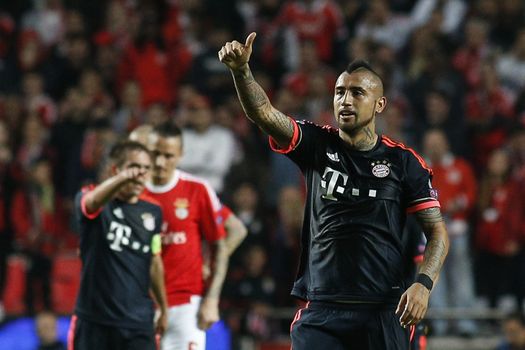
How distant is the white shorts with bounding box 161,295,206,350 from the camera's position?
7.15 m

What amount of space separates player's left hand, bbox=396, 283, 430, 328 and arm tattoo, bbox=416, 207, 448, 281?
202 mm

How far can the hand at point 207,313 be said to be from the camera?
281 inches

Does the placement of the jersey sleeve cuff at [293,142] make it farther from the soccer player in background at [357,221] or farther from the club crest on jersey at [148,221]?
the club crest on jersey at [148,221]

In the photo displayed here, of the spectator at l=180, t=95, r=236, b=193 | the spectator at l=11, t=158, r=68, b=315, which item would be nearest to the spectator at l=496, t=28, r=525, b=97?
the spectator at l=180, t=95, r=236, b=193

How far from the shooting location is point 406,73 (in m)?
13.1

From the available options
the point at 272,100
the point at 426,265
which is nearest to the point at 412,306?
the point at 426,265

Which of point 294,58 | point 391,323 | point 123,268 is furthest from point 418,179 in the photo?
point 294,58

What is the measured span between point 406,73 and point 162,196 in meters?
6.45

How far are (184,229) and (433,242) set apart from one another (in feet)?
7.66

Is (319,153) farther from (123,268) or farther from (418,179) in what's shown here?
(123,268)

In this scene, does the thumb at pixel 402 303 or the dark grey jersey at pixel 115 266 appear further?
the dark grey jersey at pixel 115 266

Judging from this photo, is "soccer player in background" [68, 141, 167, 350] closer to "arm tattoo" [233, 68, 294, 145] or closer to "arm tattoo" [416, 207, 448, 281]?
"arm tattoo" [233, 68, 294, 145]

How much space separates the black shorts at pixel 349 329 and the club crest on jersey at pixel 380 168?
705 millimetres

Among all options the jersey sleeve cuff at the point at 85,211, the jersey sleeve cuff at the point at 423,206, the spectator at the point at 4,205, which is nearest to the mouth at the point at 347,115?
the jersey sleeve cuff at the point at 423,206
